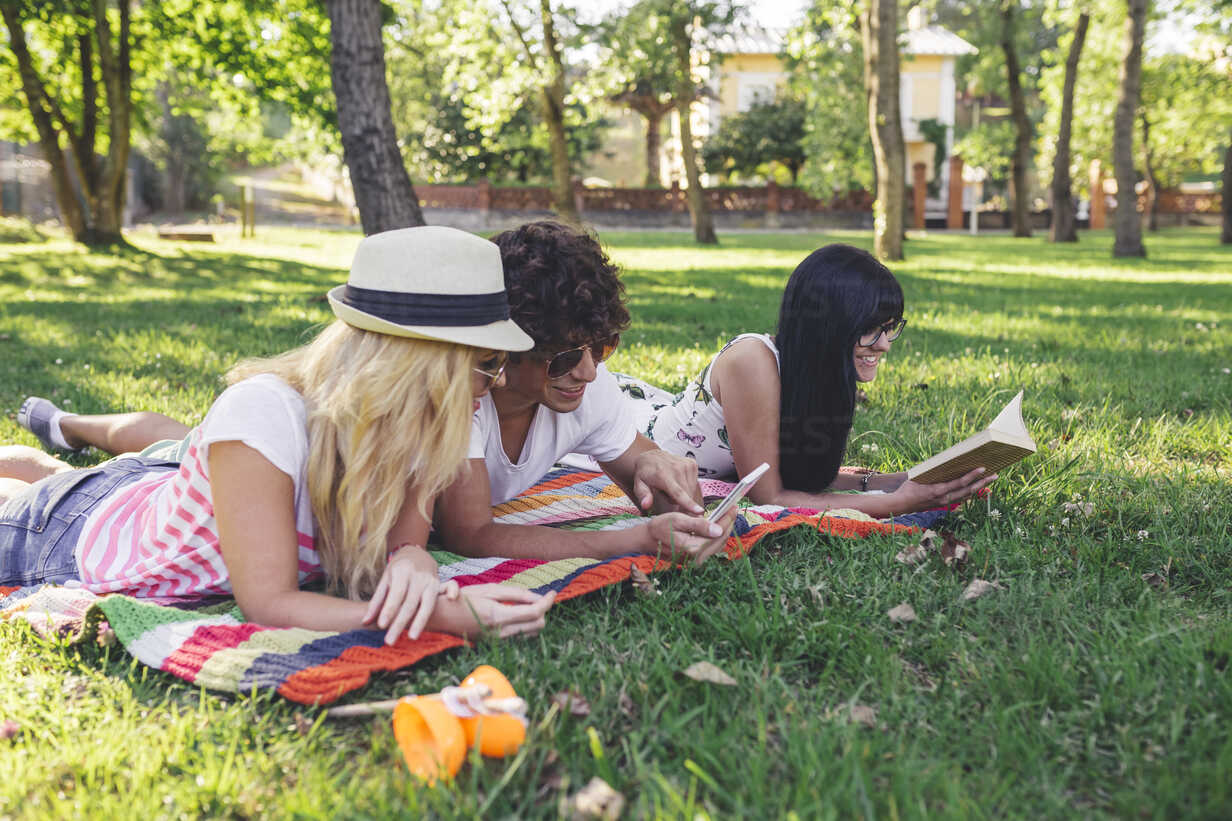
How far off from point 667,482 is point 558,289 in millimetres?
823

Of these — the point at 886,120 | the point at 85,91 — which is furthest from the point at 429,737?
the point at 85,91

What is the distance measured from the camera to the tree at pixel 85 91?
1538 cm

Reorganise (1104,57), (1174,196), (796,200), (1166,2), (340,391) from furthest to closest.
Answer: (1174,196), (796,200), (1104,57), (1166,2), (340,391)

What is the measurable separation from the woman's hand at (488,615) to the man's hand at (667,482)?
77 centimetres

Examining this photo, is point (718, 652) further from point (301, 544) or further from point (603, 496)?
point (603, 496)

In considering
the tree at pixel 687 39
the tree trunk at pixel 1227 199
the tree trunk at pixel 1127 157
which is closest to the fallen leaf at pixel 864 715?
the tree at pixel 687 39

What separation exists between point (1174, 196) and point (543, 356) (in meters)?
44.4

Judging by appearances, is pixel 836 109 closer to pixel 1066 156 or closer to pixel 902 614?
pixel 1066 156

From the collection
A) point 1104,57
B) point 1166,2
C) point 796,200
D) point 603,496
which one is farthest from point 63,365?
point 1104,57

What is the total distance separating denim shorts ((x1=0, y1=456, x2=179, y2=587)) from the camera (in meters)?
2.87

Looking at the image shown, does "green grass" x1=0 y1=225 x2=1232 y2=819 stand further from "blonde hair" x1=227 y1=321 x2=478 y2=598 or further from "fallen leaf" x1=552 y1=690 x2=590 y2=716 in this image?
"blonde hair" x1=227 y1=321 x2=478 y2=598

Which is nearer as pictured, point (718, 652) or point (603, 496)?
point (718, 652)

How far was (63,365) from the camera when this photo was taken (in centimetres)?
638

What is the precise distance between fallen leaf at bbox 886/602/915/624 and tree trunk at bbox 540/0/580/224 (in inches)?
577
